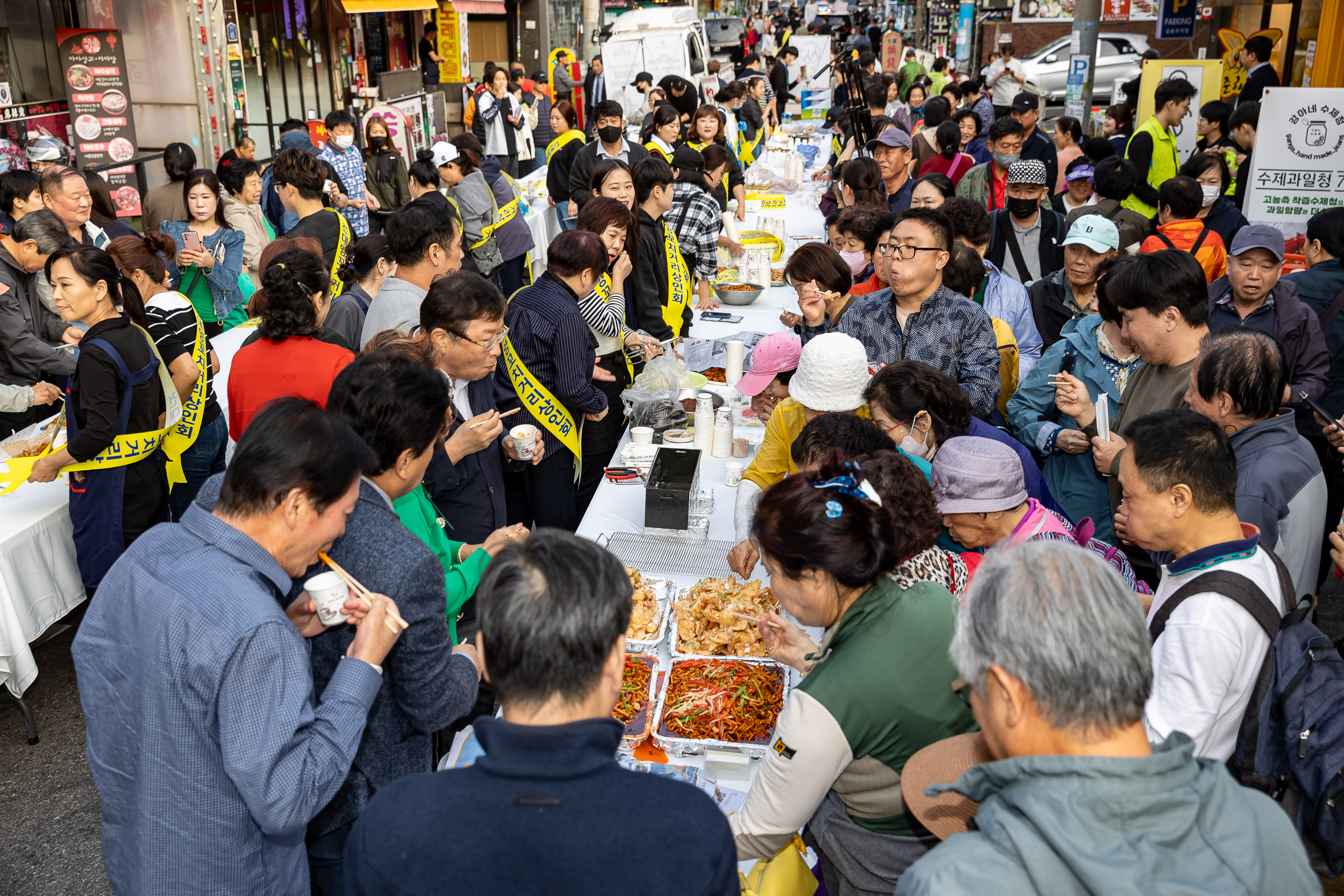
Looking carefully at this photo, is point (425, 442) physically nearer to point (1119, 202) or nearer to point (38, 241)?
point (38, 241)

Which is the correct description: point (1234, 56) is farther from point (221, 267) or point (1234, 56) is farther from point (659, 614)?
point (659, 614)

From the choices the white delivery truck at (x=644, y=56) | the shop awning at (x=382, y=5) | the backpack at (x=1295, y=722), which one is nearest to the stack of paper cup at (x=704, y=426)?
the backpack at (x=1295, y=722)

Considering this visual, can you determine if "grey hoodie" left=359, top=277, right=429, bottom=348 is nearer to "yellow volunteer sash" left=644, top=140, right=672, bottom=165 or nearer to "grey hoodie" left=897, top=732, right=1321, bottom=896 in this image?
"grey hoodie" left=897, top=732, right=1321, bottom=896

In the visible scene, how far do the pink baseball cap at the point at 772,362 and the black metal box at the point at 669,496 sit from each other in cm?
43

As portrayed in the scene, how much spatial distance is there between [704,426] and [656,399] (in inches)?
12.7

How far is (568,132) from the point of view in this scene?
9.70 m

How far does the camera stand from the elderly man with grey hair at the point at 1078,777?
116 cm

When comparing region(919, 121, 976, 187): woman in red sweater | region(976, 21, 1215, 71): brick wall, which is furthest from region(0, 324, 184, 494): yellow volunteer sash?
region(976, 21, 1215, 71): brick wall

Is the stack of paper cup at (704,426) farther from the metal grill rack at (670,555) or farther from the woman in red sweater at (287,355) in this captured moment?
the woman in red sweater at (287,355)

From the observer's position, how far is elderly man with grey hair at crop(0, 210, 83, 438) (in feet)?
14.8

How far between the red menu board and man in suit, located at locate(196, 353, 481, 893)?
818cm

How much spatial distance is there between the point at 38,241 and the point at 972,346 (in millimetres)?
4359

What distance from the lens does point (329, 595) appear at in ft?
6.00

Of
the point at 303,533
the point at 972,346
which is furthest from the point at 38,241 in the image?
the point at 972,346
